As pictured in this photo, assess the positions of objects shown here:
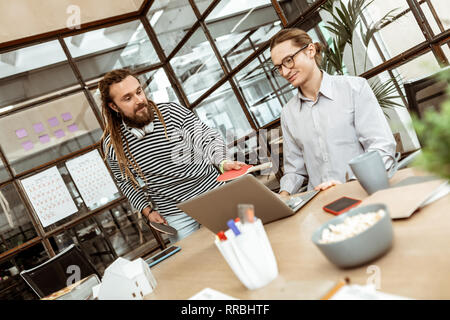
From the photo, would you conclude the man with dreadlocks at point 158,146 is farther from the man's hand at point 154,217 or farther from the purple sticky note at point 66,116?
the purple sticky note at point 66,116

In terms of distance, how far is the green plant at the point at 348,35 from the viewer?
2121mm

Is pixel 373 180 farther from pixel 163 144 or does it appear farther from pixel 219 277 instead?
pixel 163 144

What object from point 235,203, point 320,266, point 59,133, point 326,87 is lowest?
point 320,266

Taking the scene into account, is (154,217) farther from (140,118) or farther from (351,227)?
(351,227)

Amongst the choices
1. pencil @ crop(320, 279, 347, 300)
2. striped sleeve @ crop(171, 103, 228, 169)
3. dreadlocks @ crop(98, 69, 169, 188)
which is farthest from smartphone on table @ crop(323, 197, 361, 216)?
dreadlocks @ crop(98, 69, 169, 188)

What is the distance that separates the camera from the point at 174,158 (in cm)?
211

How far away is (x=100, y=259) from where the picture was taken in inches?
157

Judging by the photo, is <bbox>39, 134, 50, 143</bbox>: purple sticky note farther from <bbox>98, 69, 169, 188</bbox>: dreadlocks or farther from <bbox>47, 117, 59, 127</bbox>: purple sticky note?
<bbox>98, 69, 169, 188</bbox>: dreadlocks

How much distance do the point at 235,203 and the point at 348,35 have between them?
1.60 m

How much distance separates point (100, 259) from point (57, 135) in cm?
139

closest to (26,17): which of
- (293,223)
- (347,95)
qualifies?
(347,95)

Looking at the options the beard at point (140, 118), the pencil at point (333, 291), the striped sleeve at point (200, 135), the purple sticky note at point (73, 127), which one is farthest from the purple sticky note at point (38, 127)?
the pencil at point (333, 291)

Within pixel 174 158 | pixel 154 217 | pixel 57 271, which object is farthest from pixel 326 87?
pixel 57 271

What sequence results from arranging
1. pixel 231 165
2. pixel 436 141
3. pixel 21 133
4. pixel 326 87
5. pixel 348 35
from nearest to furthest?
pixel 436 141, pixel 231 165, pixel 326 87, pixel 348 35, pixel 21 133
